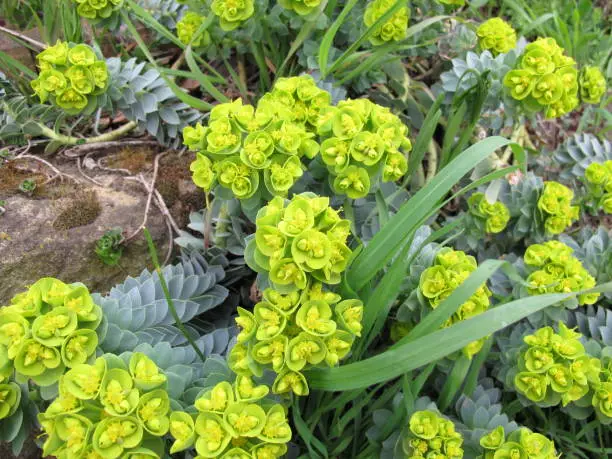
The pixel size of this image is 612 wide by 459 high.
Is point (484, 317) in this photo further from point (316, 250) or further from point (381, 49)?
point (381, 49)

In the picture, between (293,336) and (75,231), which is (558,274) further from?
(75,231)

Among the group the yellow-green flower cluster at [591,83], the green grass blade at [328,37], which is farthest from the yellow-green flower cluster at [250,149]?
the yellow-green flower cluster at [591,83]

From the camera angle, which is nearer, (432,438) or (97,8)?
(432,438)

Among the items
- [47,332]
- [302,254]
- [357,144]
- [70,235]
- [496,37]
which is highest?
[496,37]

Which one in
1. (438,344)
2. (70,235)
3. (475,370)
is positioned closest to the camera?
(438,344)

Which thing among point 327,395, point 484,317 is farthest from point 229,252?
point 484,317

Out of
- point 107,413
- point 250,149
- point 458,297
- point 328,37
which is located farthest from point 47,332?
point 328,37

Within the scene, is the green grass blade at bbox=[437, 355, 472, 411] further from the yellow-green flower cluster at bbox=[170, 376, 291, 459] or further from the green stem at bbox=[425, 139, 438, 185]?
the green stem at bbox=[425, 139, 438, 185]
